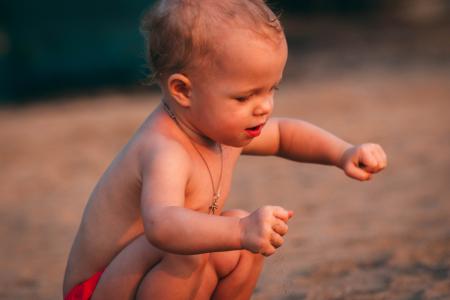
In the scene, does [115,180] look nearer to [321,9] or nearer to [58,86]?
[58,86]

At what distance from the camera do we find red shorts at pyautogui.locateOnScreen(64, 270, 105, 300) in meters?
2.31

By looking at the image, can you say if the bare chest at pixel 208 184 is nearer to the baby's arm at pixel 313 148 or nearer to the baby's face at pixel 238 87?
the baby's face at pixel 238 87

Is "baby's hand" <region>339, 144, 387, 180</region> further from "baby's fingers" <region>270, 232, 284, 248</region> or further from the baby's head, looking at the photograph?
"baby's fingers" <region>270, 232, 284, 248</region>

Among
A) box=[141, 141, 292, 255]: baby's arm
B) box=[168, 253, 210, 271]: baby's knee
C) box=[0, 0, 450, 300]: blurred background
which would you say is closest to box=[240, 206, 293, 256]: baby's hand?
box=[141, 141, 292, 255]: baby's arm

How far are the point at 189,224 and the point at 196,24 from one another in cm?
64

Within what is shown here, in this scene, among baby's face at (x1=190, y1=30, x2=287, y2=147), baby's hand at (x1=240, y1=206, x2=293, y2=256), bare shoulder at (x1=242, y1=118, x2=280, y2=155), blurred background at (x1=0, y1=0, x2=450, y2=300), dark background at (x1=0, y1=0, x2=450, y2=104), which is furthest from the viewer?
dark background at (x1=0, y1=0, x2=450, y2=104)

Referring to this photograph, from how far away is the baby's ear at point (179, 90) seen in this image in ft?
7.09

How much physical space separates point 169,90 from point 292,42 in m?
14.8

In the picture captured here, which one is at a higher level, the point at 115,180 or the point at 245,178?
the point at 115,180

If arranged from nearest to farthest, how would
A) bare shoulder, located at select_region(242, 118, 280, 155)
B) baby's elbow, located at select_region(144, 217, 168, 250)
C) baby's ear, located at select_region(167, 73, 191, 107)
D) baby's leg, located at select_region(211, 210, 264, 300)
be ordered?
baby's elbow, located at select_region(144, 217, 168, 250) < baby's ear, located at select_region(167, 73, 191, 107) < baby's leg, located at select_region(211, 210, 264, 300) < bare shoulder, located at select_region(242, 118, 280, 155)

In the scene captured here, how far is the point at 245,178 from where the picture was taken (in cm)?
588

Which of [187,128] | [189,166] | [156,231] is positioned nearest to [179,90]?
[187,128]

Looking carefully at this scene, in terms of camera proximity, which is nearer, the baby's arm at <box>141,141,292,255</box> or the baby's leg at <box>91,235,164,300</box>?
the baby's arm at <box>141,141,292,255</box>

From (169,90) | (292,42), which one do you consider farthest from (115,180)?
(292,42)
